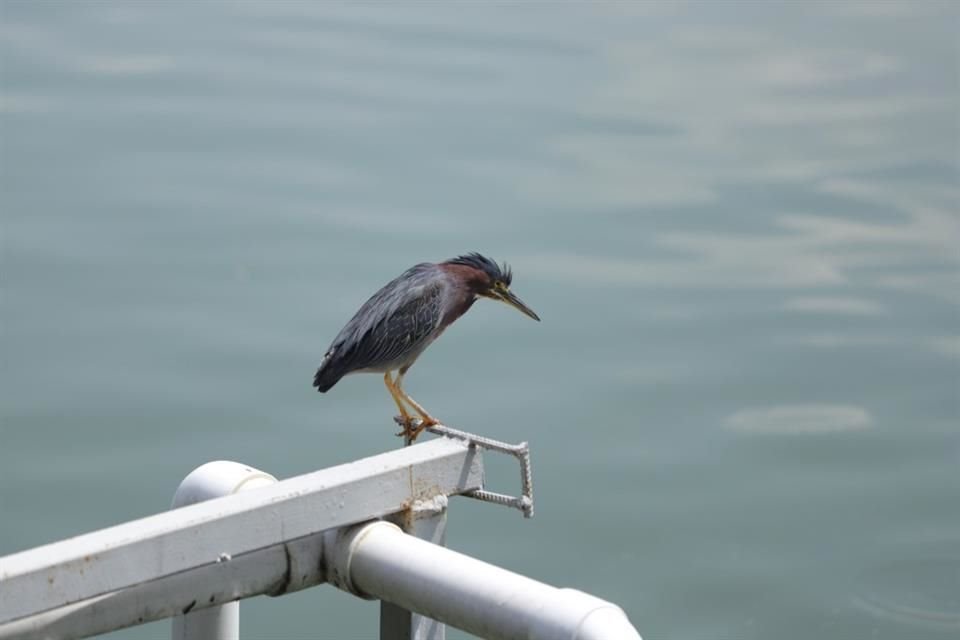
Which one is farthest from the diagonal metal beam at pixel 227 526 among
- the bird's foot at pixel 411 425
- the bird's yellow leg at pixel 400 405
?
the bird's yellow leg at pixel 400 405

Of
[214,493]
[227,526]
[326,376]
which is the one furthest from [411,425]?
[227,526]

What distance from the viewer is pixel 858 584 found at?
335 inches

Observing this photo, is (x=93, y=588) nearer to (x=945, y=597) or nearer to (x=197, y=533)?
(x=197, y=533)

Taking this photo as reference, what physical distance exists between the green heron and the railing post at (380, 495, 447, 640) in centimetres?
152

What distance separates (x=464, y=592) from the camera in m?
2.69

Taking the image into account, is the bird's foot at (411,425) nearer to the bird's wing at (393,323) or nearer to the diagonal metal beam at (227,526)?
the bird's wing at (393,323)

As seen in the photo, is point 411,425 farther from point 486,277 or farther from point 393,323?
point 486,277

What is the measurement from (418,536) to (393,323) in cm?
173

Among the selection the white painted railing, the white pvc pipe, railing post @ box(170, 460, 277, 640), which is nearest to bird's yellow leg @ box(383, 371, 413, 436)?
railing post @ box(170, 460, 277, 640)

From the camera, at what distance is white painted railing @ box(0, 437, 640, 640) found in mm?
2549

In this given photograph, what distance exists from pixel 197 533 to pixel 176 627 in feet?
2.79

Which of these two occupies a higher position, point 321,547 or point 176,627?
point 321,547

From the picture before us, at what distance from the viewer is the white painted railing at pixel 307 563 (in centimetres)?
255

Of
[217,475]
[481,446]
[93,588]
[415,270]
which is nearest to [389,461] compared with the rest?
[481,446]
